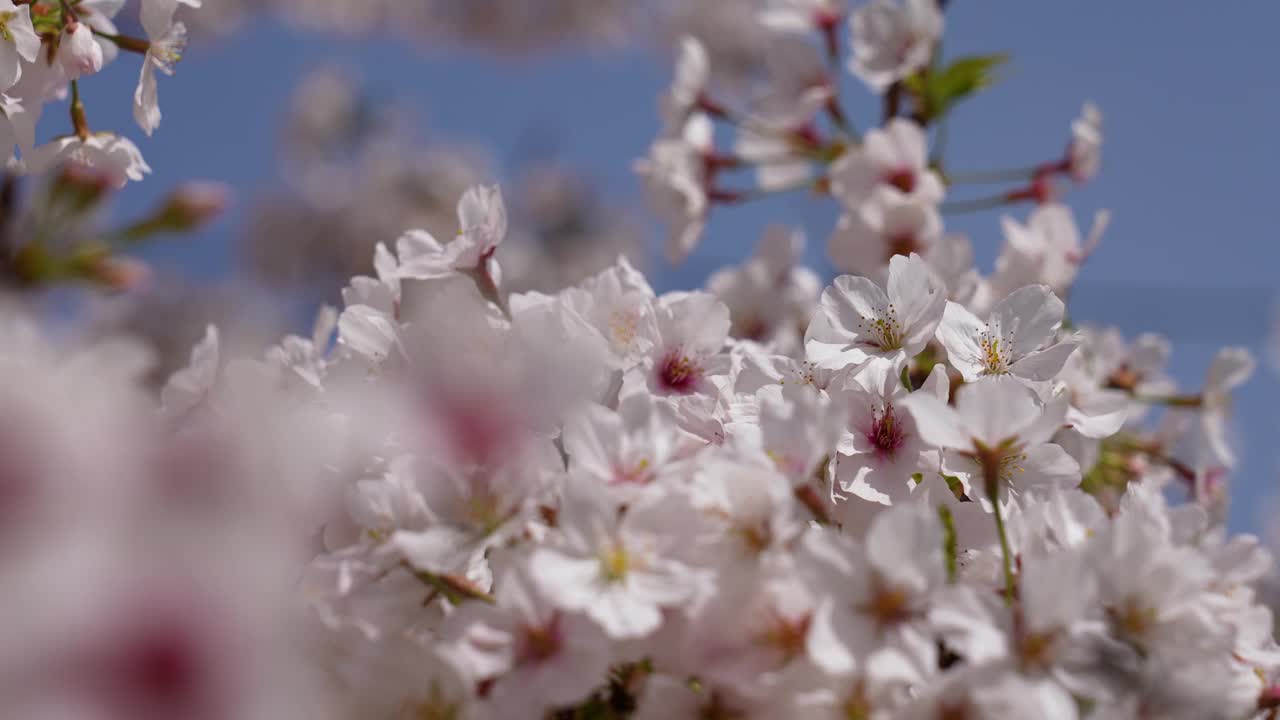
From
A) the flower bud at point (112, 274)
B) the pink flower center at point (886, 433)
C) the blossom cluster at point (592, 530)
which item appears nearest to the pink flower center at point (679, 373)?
the blossom cluster at point (592, 530)

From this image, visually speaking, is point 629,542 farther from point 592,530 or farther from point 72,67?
point 72,67

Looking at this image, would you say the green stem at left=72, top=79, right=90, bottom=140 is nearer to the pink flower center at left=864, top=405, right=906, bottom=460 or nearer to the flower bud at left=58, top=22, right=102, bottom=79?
the flower bud at left=58, top=22, right=102, bottom=79

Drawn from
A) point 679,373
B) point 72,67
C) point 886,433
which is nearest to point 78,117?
point 72,67

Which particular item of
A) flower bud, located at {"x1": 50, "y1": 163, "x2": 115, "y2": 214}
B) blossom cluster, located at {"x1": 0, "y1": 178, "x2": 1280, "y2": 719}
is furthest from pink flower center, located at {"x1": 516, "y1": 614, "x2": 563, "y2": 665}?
flower bud, located at {"x1": 50, "y1": 163, "x2": 115, "y2": 214}

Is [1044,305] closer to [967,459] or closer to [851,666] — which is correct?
[967,459]

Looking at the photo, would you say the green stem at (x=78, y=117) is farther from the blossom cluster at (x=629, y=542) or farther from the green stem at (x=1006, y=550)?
the green stem at (x=1006, y=550)

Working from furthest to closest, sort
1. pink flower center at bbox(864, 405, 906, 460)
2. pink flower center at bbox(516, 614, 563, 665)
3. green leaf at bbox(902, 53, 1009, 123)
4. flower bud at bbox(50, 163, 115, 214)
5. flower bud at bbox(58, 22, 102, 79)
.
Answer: flower bud at bbox(50, 163, 115, 214) < green leaf at bbox(902, 53, 1009, 123) < flower bud at bbox(58, 22, 102, 79) < pink flower center at bbox(864, 405, 906, 460) < pink flower center at bbox(516, 614, 563, 665)

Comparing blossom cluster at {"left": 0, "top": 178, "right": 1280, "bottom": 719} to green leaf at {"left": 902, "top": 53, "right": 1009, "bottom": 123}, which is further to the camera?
green leaf at {"left": 902, "top": 53, "right": 1009, "bottom": 123}

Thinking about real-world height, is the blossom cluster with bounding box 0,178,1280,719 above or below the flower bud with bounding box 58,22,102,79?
above
